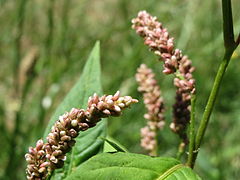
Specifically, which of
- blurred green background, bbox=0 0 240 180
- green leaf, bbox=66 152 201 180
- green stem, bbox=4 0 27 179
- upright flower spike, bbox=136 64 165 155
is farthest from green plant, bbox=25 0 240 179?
green stem, bbox=4 0 27 179

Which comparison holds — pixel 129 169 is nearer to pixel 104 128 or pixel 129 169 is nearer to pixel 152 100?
pixel 104 128

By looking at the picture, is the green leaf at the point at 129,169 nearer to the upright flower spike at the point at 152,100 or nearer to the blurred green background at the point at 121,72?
the upright flower spike at the point at 152,100

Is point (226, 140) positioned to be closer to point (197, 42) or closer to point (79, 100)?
point (197, 42)

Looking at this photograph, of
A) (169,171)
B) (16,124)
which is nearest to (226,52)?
(169,171)

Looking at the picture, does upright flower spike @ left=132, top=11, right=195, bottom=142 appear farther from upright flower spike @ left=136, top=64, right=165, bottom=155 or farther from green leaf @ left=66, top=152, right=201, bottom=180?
green leaf @ left=66, top=152, right=201, bottom=180

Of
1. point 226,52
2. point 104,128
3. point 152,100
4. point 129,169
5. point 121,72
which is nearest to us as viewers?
point 129,169
